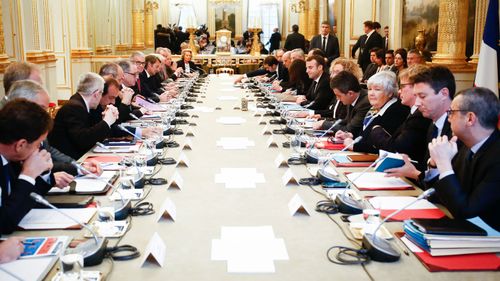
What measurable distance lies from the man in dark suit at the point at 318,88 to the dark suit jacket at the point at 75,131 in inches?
121

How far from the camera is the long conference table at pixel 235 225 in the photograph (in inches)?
77.0

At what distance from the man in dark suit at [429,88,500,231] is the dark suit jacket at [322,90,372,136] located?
1965 mm

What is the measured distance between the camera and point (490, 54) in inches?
245

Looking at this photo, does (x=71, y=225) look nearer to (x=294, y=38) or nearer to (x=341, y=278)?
(x=341, y=278)

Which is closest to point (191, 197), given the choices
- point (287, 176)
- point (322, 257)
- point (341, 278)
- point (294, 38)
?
point (287, 176)

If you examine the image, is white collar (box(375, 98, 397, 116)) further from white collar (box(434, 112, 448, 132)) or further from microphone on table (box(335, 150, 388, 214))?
microphone on table (box(335, 150, 388, 214))

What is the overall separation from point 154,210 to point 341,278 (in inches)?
39.9

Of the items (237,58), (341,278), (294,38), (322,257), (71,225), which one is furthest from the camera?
(237,58)

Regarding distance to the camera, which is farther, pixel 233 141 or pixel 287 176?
pixel 233 141

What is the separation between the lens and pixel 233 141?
440 cm

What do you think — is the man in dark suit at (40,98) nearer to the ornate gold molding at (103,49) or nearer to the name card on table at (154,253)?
the name card on table at (154,253)

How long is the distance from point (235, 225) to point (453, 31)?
5.88 meters

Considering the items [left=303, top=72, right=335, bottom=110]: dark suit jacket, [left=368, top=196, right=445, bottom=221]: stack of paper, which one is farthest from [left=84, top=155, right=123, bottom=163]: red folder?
[left=303, top=72, right=335, bottom=110]: dark suit jacket

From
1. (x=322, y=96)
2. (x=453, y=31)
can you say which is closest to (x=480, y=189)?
(x=322, y=96)
